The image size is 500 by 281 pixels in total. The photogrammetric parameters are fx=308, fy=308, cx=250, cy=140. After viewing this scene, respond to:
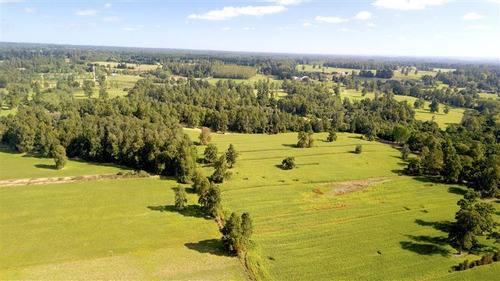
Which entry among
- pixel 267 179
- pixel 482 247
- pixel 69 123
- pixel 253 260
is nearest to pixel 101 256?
pixel 253 260

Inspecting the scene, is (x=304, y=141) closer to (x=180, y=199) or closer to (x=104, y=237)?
(x=180, y=199)

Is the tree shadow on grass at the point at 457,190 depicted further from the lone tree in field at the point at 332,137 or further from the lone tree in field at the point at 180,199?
the lone tree in field at the point at 180,199

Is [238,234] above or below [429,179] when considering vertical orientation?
above

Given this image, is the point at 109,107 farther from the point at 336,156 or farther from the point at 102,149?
the point at 336,156

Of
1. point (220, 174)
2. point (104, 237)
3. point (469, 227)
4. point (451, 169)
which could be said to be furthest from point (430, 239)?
point (104, 237)

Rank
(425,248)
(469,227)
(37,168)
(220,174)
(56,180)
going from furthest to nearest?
1. (37,168)
2. (220,174)
3. (56,180)
4. (425,248)
5. (469,227)

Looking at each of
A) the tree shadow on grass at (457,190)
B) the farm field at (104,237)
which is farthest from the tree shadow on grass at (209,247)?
the tree shadow on grass at (457,190)
